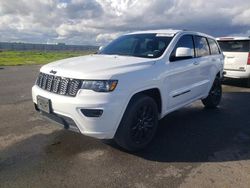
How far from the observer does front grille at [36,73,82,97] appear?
360cm

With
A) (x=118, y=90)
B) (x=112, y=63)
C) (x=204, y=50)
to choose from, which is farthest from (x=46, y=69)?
(x=204, y=50)

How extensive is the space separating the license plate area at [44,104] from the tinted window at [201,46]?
3223 mm

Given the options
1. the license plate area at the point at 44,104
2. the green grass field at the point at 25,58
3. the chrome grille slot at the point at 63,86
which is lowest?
the green grass field at the point at 25,58

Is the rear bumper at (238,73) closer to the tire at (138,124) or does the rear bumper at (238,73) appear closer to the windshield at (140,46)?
the windshield at (140,46)

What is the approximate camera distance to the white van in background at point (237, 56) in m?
9.63

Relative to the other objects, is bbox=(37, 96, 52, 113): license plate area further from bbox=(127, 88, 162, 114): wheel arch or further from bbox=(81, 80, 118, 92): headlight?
bbox=(127, 88, 162, 114): wheel arch

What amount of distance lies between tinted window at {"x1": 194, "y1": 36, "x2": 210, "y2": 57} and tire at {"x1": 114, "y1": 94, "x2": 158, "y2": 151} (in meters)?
2.07

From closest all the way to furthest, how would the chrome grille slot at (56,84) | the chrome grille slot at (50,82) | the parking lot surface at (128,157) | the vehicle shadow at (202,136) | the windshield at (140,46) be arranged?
the parking lot surface at (128,157)
the chrome grille slot at (56,84)
the chrome grille slot at (50,82)
the vehicle shadow at (202,136)
the windshield at (140,46)

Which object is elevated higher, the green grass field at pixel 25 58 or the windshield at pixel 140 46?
the windshield at pixel 140 46

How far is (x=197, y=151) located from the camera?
13.8 feet

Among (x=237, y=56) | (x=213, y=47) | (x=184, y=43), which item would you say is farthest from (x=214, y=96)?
(x=237, y=56)

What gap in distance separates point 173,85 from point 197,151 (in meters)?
1.15

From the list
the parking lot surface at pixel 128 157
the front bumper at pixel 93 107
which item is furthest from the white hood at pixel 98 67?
the parking lot surface at pixel 128 157

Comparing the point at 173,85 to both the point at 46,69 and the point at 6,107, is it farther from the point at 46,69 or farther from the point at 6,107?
the point at 6,107
